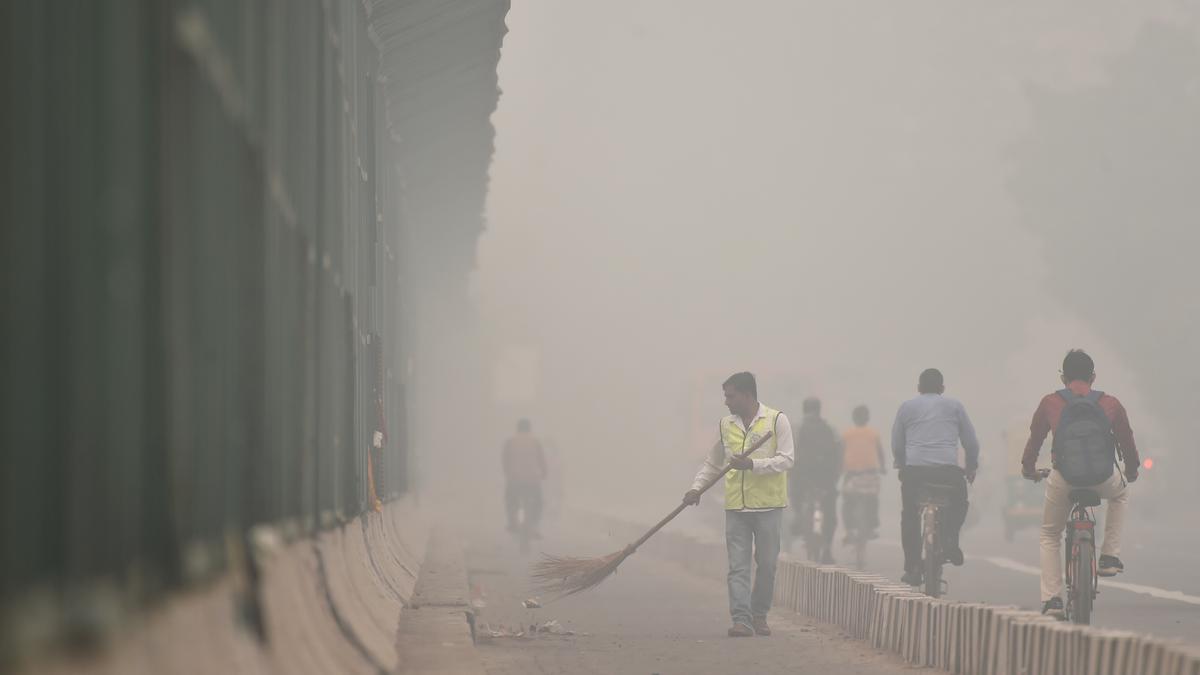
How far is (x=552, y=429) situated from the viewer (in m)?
82.5

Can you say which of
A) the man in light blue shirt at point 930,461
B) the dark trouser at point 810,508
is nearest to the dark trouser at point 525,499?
the dark trouser at point 810,508

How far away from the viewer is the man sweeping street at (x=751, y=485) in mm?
14430

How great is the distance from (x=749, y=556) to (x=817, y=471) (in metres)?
8.16

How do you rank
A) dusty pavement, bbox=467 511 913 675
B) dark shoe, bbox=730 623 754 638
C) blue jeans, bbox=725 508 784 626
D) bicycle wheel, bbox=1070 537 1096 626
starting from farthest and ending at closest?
1. blue jeans, bbox=725 508 784 626
2. dark shoe, bbox=730 623 754 638
3. bicycle wheel, bbox=1070 537 1096 626
4. dusty pavement, bbox=467 511 913 675

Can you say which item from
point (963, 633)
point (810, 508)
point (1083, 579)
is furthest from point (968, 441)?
point (810, 508)

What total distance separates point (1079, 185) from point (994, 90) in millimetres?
44230

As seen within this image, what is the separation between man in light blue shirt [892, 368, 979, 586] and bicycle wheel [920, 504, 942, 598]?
0.09m

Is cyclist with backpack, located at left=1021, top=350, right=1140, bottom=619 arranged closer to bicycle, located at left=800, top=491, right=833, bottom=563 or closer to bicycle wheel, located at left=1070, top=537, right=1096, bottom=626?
bicycle wheel, located at left=1070, top=537, right=1096, bottom=626

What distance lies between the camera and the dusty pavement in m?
12.2

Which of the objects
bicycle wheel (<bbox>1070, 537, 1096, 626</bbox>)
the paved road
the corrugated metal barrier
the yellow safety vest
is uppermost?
the corrugated metal barrier

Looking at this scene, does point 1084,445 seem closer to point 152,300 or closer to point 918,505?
point 918,505

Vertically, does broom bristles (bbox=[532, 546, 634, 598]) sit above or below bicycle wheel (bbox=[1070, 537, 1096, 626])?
below

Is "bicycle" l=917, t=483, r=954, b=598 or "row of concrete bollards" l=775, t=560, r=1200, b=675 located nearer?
"row of concrete bollards" l=775, t=560, r=1200, b=675

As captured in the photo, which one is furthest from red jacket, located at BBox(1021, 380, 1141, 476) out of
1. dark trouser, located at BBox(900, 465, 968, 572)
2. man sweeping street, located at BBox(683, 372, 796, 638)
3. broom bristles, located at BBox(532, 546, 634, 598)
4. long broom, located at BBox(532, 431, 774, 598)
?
broom bristles, located at BBox(532, 546, 634, 598)
